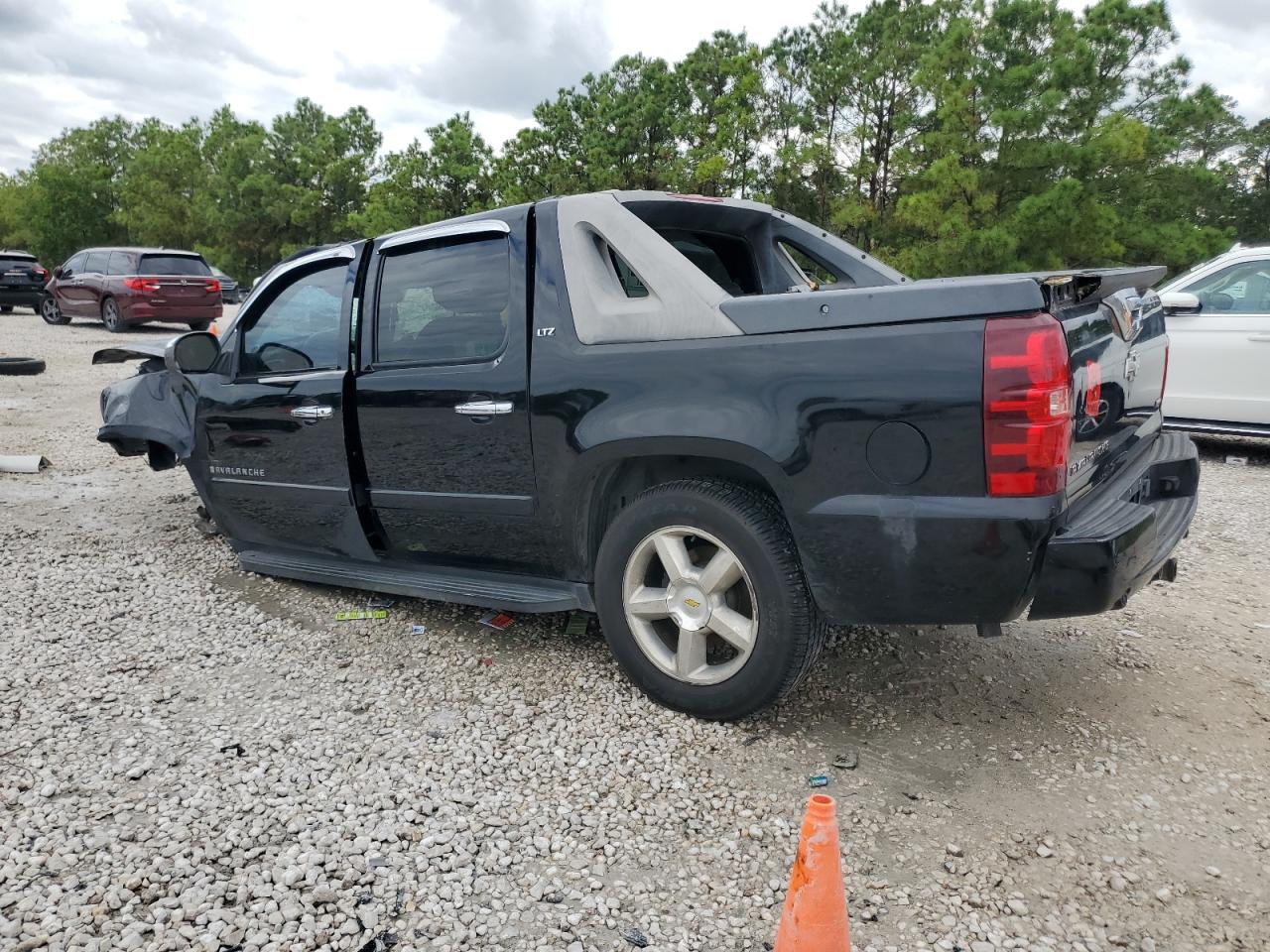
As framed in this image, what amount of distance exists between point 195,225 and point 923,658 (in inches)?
2338

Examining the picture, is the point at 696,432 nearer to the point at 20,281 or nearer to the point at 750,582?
the point at 750,582

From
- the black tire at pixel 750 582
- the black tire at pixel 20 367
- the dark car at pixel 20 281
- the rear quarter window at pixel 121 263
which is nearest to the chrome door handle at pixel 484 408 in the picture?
the black tire at pixel 750 582

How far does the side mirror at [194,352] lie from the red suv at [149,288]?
14.9 m

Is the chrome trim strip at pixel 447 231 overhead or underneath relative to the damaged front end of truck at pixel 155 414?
overhead

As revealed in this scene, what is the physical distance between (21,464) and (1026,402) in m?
7.49

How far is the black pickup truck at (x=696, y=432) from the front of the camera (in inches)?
99.0

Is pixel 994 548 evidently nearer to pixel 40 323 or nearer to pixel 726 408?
pixel 726 408

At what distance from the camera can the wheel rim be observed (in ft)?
9.75

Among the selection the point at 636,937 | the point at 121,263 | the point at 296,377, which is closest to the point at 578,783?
the point at 636,937

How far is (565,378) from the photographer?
323 cm

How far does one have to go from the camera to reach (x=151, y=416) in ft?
16.3

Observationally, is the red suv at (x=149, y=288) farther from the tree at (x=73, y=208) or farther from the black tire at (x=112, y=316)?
the tree at (x=73, y=208)

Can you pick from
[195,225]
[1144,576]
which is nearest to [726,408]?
[1144,576]

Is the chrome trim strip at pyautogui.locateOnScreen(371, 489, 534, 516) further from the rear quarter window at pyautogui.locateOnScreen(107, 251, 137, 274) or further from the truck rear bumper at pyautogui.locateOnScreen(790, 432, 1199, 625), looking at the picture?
the rear quarter window at pyautogui.locateOnScreen(107, 251, 137, 274)
